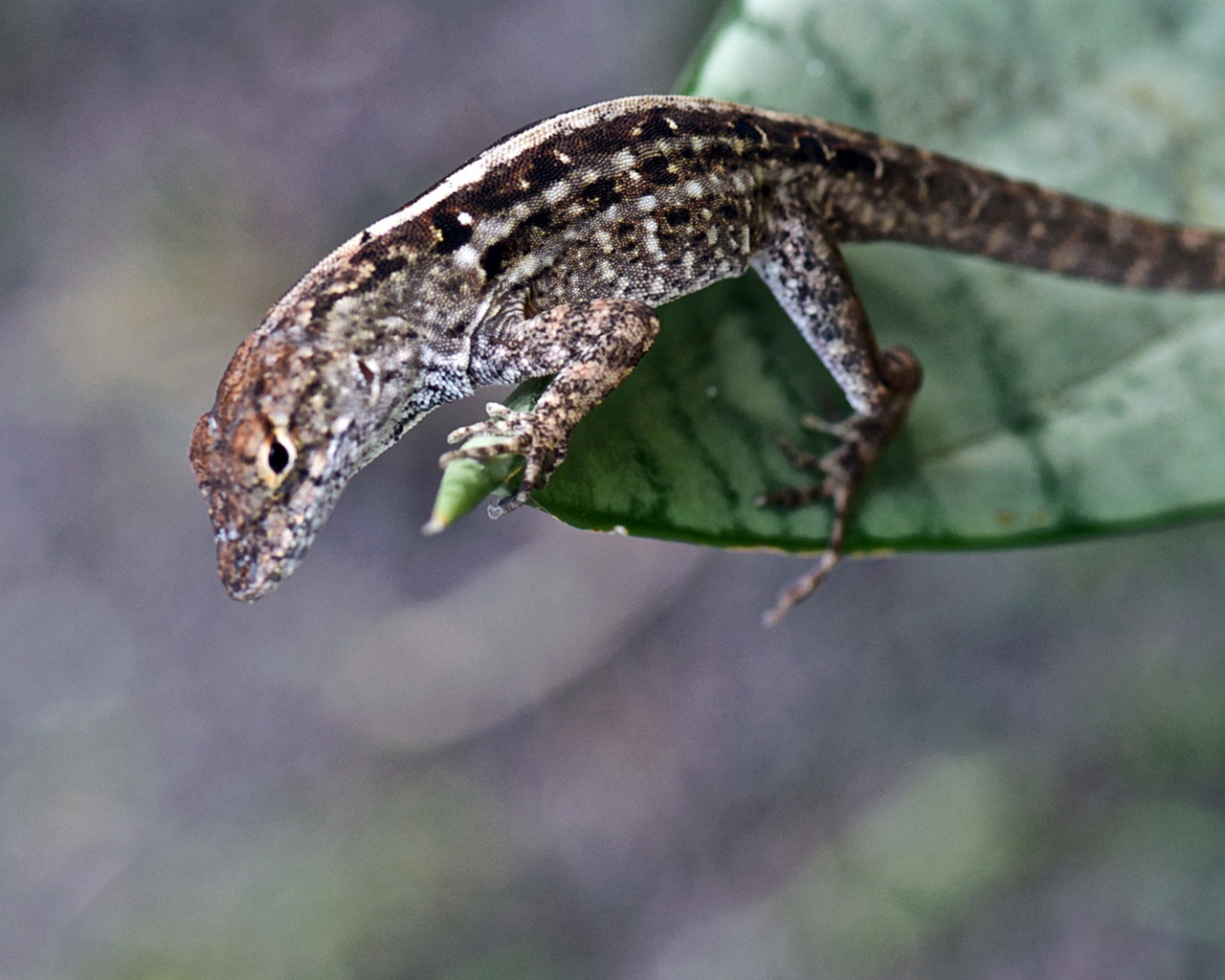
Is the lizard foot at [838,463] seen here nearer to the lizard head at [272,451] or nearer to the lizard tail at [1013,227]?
the lizard tail at [1013,227]

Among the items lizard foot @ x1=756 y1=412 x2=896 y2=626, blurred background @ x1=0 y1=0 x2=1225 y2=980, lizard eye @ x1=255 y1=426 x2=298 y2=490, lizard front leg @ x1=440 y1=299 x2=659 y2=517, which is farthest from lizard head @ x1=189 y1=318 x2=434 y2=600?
blurred background @ x1=0 y1=0 x2=1225 y2=980

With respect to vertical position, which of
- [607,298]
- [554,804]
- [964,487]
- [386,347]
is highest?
[386,347]

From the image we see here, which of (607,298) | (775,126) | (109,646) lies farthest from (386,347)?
(109,646)

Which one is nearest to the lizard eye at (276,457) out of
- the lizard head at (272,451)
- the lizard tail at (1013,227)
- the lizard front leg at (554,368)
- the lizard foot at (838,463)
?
the lizard head at (272,451)

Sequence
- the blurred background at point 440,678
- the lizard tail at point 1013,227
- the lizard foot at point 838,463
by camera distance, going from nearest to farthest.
Result: the lizard foot at point 838,463, the lizard tail at point 1013,227, the blurred background at point 440,678

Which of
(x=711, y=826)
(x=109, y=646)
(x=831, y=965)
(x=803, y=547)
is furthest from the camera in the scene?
(x=109, y=646)

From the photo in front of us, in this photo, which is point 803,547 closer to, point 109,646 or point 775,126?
point 775,126
